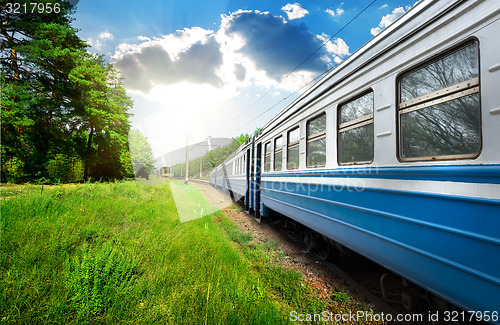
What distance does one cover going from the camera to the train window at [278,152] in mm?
5951

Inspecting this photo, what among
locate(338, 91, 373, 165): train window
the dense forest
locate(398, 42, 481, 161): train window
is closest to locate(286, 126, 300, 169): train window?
locate(338, 91, 373, 165): train window

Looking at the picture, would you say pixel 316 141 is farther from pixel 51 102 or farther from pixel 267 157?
pixel 51 102

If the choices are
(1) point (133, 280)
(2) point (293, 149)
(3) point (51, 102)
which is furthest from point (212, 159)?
(1) point (133, 280)

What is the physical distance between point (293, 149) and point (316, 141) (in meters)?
1.06

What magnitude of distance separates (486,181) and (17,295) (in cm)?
397

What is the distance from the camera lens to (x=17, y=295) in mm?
2189

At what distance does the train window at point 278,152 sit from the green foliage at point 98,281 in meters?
3.90

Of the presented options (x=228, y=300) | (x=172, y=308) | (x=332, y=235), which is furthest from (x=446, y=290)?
(x=172, y=308)

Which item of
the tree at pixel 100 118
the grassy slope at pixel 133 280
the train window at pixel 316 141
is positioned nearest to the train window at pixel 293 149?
the train window at pixel 316 141

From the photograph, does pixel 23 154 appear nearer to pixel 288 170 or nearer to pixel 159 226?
pixel 159 226

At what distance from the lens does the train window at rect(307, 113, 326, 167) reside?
3.78m

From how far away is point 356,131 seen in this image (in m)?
2.95

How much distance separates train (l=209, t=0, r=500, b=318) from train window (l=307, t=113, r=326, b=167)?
0.27 meters

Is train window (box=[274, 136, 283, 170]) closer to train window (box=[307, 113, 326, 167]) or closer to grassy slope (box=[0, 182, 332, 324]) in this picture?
train window (box=[307, 113, 326, 167])
